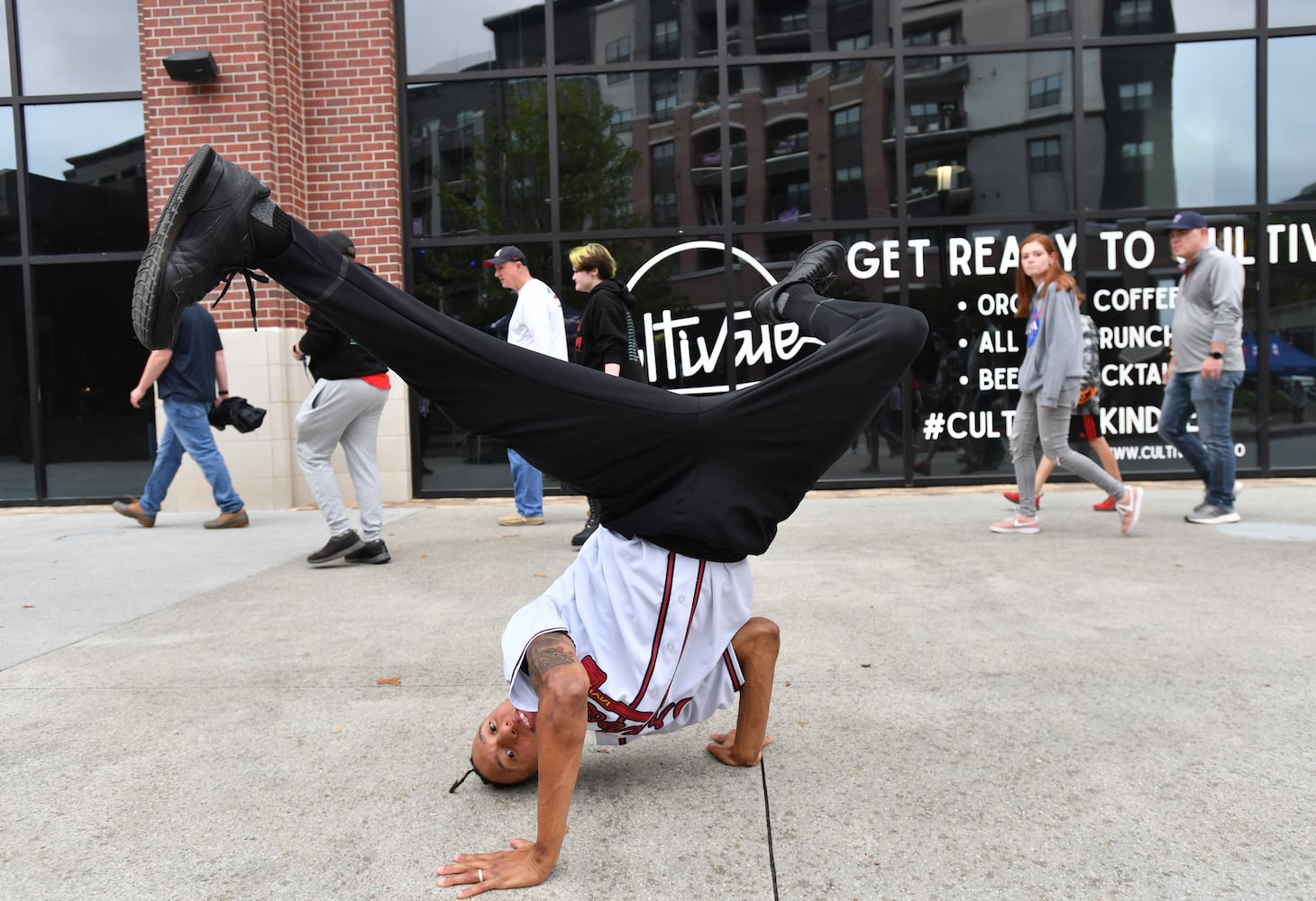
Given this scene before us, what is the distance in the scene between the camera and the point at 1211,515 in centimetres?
658

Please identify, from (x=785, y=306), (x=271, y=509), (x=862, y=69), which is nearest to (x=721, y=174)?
(x=862, y=69)

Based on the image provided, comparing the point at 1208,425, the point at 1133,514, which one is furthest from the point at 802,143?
the point at 1133,514

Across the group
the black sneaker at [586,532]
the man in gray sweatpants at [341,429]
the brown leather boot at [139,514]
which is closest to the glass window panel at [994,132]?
the black sneaker at [586,532]

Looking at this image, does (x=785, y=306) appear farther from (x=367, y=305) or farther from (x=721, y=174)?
(x=721, y=174)

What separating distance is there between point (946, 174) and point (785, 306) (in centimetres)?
666

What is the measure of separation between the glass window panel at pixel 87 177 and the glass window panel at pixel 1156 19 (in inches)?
338

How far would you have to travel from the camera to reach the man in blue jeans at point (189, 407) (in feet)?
23.1

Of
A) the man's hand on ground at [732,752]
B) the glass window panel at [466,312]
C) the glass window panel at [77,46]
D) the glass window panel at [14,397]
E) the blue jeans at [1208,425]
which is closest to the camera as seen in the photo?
the man's hand on ground at [732,752]

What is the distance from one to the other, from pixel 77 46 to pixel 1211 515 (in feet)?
33.5

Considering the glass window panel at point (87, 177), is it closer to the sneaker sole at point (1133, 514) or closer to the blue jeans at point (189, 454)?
the blue jeans at point (189, 454)

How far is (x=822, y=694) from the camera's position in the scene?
3316mm

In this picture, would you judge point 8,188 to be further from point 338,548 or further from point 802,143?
point 802,143

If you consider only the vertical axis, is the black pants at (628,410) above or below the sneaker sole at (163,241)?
below

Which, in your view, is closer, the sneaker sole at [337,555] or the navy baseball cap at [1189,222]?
the sneaker sole at [337,555]
